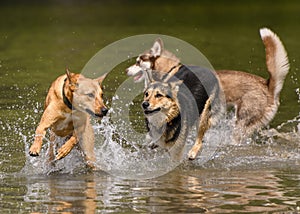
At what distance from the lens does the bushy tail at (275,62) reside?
32.3ft

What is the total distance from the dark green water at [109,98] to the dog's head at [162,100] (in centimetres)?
61

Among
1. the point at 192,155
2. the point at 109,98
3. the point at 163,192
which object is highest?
the point at 109,98

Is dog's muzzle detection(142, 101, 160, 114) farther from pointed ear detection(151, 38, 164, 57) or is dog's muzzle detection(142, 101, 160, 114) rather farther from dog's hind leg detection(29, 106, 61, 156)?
pointed ear detection(151, 38, 164, 57)

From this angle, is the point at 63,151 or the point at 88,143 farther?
the point at 88,143

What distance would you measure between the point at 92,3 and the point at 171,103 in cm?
2248

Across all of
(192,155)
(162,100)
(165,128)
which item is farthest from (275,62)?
(162,100)

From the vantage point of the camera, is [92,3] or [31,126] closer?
[31,126]

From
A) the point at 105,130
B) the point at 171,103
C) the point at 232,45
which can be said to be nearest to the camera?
the point at 171,103

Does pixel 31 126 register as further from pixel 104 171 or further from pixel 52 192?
pixel 52 192

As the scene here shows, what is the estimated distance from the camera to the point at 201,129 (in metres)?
9.11

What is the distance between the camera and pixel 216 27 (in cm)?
2297

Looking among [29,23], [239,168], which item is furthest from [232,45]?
[239,168]

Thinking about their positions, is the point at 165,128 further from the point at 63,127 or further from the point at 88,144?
the point at 63,127

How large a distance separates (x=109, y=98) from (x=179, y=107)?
3.70 m
